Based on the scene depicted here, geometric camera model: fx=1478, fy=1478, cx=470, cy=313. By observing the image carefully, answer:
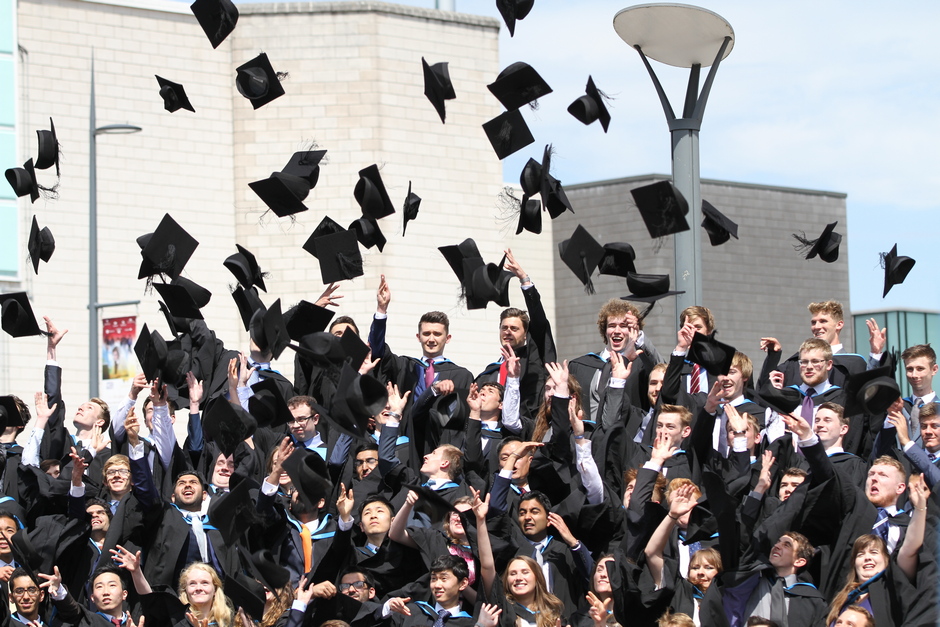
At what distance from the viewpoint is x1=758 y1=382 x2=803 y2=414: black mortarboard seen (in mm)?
7652

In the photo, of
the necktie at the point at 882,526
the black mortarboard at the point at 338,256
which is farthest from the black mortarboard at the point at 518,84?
the necktie at the point at 882,526

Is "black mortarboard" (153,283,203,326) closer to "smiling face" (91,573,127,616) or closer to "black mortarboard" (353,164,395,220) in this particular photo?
"black mortarboard" (353,164,395,220)

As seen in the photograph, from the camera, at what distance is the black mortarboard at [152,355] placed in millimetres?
8453

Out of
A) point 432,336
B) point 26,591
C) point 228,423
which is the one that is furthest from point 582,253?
point 26,591

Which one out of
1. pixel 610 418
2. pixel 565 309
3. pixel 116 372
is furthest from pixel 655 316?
pixel 610 418

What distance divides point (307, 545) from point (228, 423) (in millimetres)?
814

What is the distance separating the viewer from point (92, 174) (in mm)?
17938

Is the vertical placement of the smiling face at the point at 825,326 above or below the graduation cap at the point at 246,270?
below

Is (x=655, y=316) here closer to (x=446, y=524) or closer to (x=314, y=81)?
(x=314, y=81)

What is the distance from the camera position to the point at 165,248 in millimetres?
9227

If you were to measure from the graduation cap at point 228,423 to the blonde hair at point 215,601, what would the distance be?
786 mm

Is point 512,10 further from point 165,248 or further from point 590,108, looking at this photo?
point 165,248

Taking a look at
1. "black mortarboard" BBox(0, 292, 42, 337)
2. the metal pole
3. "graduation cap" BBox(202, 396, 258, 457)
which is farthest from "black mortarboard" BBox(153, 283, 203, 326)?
the metal pole

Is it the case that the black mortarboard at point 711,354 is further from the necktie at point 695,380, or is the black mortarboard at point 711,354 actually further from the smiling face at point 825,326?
the smiling face at point 825,326
